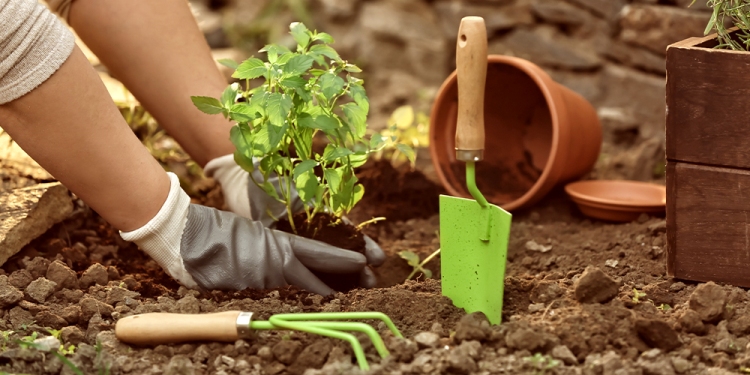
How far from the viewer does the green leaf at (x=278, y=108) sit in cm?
154

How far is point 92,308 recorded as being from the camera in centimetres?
151

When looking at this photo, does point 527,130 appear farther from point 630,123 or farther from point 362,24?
point 362,24

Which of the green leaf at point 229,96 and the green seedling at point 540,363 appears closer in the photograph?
the green seedling at point 540,363

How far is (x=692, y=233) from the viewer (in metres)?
1.57

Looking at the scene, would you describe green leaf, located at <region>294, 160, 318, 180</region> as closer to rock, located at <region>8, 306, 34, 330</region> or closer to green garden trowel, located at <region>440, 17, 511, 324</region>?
green garden trowel, located at <region>440, 17, 511, 324</region>

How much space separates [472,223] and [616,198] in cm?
86

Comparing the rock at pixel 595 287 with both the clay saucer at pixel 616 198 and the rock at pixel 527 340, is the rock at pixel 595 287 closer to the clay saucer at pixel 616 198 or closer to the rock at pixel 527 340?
the rock at pixel 527 340

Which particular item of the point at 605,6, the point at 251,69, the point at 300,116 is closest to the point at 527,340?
the point at 300,116

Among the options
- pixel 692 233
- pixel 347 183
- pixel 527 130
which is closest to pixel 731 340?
pixel 692 233

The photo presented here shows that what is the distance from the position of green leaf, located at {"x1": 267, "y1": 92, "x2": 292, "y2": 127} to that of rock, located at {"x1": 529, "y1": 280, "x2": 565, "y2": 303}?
55 centimetres

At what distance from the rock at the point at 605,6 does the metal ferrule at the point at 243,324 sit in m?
1.85

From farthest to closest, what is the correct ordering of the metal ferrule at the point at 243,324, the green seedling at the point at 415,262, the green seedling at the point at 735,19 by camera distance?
1. the green seedling at the point at 415,262
2. the green seedling at the point at 735,19
3. the metal ferrule at the point at 243,324

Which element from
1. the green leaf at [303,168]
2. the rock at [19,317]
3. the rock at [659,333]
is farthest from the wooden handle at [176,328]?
the rock at [659,333]

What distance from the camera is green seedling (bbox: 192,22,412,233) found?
5.14 feet
